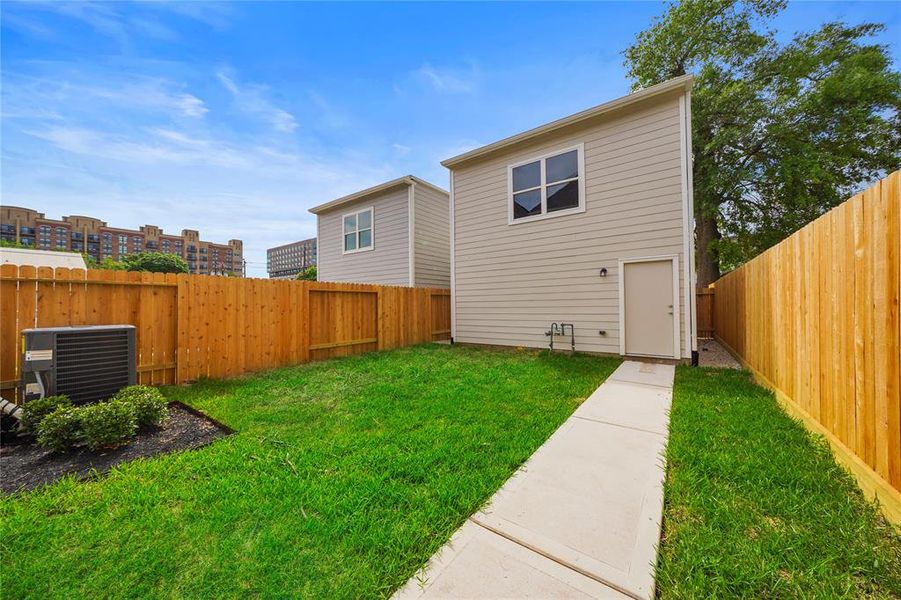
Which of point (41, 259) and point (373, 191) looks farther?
point (373, 191)

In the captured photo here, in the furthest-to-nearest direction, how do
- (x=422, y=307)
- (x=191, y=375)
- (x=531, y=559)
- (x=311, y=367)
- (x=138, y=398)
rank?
(x=422, y=307)
(x=311, y=367)
(x=191, y=375)
(x=138, y=398)
(x=531, y=559)

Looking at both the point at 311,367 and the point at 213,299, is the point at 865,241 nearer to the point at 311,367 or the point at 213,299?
the point at 311,367

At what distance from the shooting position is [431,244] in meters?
11.0

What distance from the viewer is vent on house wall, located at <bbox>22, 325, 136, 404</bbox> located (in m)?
3.05

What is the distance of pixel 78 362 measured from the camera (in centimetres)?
327

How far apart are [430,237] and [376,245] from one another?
1946 mm

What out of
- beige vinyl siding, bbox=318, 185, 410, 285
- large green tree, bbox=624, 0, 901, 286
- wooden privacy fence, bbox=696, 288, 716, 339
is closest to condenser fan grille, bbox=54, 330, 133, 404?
beige vinyl siding, bbox=318, 185, 410, 285

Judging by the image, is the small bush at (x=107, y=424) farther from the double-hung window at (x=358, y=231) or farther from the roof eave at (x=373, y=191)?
the double-hung window at (x=358, y=231)

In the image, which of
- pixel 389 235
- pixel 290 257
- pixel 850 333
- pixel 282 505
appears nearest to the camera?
pixel 282 505

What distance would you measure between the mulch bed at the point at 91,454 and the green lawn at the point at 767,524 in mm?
3481

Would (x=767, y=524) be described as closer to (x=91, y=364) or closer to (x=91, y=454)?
(x=91, y=454)

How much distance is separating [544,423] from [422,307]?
6402mm

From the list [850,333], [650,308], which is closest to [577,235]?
[650,308]

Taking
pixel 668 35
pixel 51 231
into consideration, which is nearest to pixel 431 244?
pixel 668 35
